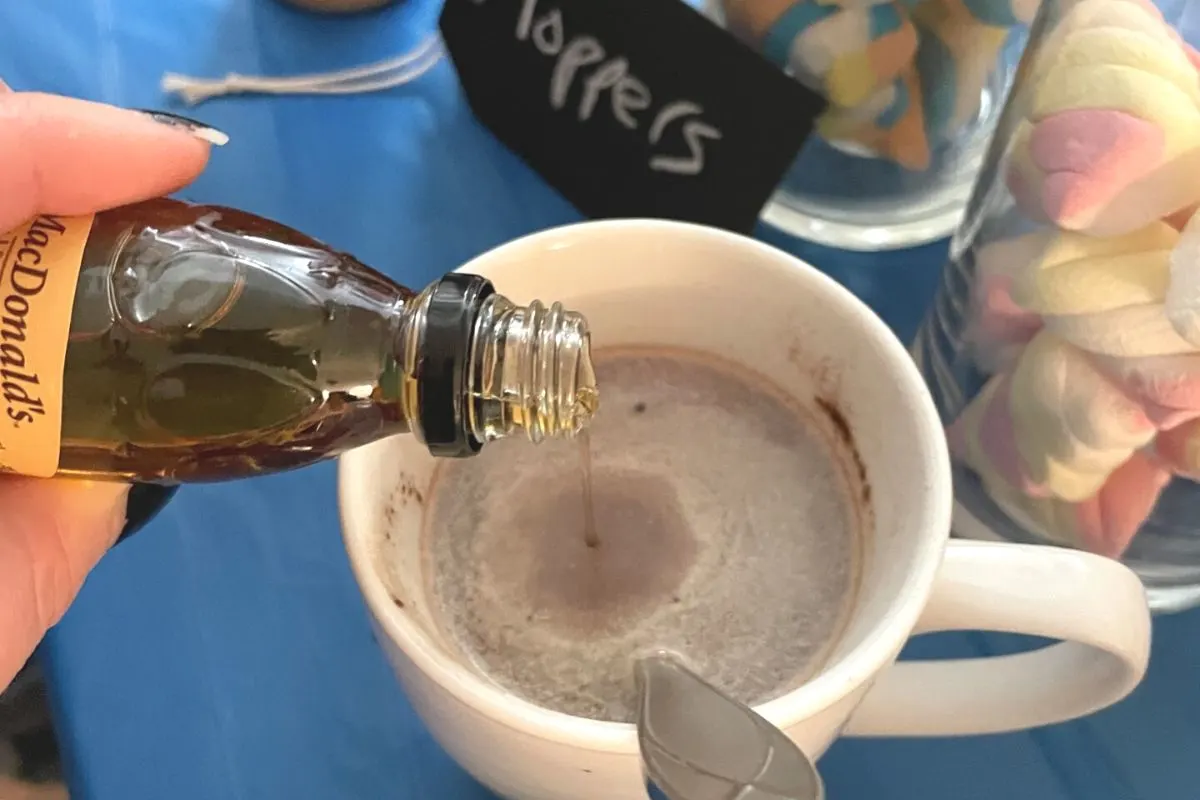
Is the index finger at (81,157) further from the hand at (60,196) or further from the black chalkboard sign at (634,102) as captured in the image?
the black chalkboard sign at (634,102)

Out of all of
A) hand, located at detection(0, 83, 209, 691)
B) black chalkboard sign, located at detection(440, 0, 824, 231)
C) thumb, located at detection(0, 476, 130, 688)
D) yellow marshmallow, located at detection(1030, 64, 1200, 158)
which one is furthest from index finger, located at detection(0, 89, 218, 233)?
yellow marshmallow, located at detection(1030, 64, 1200, 158)

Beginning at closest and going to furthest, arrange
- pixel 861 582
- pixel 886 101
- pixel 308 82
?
pixel 861 582
pixel 886 101
pixel 308 82

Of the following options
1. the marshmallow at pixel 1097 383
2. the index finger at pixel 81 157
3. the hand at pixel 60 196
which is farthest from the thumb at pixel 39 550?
the marshmallow at pixel 1097 383

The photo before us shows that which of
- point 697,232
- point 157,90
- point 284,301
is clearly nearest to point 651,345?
point 697,232

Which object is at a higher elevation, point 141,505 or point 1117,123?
point 1117,123

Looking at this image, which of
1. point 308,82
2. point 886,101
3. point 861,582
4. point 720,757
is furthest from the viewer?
point 308,82

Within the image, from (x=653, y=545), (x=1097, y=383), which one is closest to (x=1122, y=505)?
(x=1097, y=383)

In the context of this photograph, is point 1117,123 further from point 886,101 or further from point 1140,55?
point 886,101
